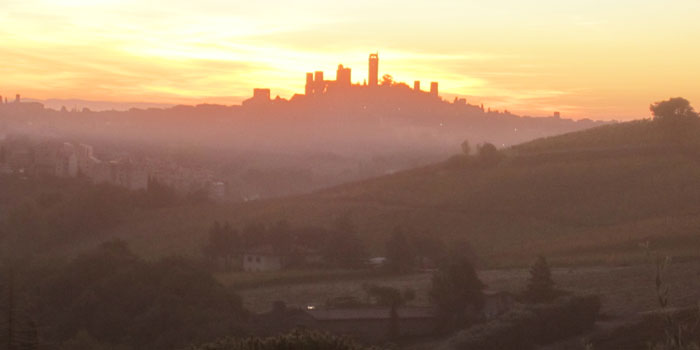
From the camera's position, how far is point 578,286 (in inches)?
1154

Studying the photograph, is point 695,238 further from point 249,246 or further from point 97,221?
point 97,221

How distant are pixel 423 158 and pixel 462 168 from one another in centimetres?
4243

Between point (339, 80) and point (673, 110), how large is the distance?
226ft

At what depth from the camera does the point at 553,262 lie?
34.9 m

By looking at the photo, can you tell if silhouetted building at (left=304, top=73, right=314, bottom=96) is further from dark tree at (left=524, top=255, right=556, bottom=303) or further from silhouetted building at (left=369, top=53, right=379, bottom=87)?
dark tree at (left=524, top=255, right=556, bottom=303)

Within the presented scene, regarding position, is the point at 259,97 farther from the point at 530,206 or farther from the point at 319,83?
the point at 530,206

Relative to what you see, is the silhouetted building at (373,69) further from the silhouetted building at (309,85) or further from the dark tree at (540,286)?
the dark tree at (540,286)

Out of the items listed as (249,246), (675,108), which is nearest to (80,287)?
(249,246)

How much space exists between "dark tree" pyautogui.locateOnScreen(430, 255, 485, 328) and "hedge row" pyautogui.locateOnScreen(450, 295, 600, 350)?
185 cm

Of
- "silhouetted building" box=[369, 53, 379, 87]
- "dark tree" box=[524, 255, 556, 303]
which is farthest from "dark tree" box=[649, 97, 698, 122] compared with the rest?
"silhouetted building" box=[369, 53, 379, 87]

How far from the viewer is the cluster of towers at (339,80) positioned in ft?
394

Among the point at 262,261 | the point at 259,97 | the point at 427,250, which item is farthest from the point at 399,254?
the point at 259,97

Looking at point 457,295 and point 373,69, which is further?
point 373,69

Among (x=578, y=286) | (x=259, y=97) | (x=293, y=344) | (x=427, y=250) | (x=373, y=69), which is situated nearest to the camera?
(x=293, y=344)
